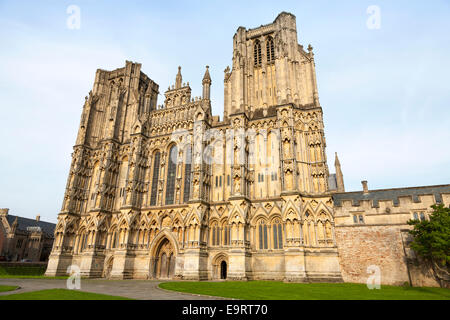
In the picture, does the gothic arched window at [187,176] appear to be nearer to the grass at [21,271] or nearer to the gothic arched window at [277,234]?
the gothic arched window at [277,234]

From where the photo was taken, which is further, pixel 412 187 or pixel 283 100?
pixel 283 100

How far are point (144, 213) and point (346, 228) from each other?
82.0 ft

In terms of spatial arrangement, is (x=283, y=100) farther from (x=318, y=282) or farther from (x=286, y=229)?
(x=318, y=282)

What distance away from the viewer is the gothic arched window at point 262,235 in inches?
1176

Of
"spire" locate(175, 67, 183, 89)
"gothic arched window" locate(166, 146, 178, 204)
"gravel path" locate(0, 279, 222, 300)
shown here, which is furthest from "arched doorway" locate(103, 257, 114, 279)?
"spire" locate(175, 67, 183, 89)

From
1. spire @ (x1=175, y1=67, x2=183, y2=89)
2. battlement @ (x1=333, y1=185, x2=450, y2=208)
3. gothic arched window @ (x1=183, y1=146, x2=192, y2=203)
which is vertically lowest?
battlement @ (x1=333, y1=185, x2=450, y2=208)

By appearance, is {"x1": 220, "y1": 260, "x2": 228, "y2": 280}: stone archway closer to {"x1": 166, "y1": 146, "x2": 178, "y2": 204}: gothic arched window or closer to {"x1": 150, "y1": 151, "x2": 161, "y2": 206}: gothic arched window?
{"x1": 166, "y1": 146, "x2": 178, "y2": 204}: gothic arched window

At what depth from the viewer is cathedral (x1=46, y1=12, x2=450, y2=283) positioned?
27203mm

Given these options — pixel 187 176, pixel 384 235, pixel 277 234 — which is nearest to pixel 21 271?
pixel 187 176

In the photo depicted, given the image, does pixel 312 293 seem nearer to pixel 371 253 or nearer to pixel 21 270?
pixel 371 253

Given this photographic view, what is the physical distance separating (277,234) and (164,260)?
14929mm

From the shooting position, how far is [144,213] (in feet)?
121

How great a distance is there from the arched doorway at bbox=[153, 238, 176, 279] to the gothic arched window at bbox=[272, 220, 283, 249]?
1283 centimetres
